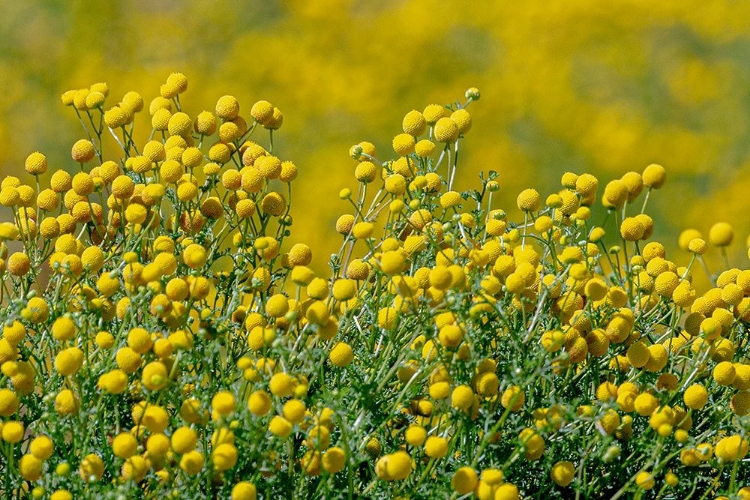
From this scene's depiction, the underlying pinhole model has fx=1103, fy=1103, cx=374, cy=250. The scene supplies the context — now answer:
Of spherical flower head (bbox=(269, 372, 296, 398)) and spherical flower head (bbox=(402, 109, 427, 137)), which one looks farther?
spherical flower head (bbox=(402, 109, 427, 137))

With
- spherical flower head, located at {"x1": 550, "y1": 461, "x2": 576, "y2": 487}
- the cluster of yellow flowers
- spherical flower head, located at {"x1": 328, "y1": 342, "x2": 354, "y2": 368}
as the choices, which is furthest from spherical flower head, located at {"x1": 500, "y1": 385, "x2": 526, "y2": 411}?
spherical flower head, located at {"x1": 328, "y1": 342, "x2": 354, "y2": 368}

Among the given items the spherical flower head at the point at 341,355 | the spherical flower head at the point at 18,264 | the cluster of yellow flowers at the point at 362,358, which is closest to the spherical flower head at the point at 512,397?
the cluster of yellow flowers at the point at 362,358

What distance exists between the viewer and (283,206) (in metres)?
2.12

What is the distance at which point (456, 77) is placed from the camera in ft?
20.0

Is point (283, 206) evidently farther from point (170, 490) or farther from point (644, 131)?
point (644, 131)

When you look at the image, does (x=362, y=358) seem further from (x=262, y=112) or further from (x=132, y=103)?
(x=132, y=103)

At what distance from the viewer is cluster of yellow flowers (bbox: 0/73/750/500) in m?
1.55

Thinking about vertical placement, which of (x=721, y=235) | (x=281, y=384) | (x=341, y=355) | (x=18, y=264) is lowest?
(x=281, y=384)

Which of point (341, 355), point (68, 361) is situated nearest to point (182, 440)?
point (68, 361)

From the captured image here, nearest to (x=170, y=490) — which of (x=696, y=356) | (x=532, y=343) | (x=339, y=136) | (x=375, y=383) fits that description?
(x=375, y=383)

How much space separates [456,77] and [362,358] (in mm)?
4378

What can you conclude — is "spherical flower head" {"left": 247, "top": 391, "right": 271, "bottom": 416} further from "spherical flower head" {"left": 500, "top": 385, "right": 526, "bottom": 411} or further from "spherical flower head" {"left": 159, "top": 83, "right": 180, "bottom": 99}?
"spherical flower head" {"left": 159, "top": 83, "right": 180, "bottom": 99}

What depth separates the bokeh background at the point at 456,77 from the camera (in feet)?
19.1

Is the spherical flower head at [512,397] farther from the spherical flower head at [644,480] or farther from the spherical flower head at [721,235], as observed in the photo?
the spherical flower head at [721,235]
